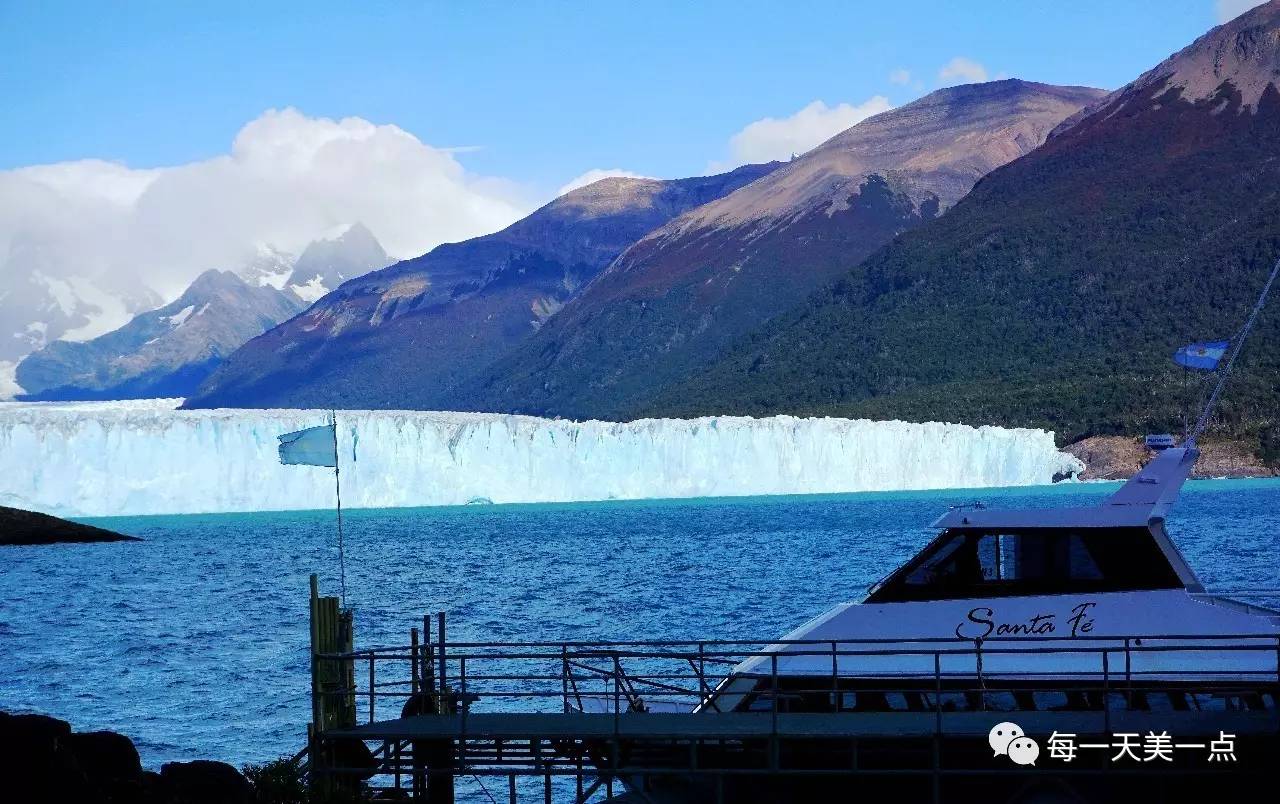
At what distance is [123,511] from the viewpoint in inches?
3378

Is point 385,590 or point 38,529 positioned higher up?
point 38,529

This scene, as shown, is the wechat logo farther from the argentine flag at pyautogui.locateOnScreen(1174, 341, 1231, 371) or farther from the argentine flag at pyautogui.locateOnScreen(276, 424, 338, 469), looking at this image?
the argentine flag at pyautogui.locateOnScreen(276, 424, 338, 469)

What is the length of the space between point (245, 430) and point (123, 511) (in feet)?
23.4

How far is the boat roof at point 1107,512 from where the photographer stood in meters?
15.8

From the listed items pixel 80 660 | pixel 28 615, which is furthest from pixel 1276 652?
pixel 28 615

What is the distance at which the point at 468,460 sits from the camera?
3428 inches

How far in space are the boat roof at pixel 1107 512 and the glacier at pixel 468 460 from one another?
6704cm

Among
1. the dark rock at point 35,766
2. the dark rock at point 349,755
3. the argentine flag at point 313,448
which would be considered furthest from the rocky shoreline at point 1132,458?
the dark rock at point 35,766

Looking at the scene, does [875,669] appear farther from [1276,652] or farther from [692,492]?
[692,492]

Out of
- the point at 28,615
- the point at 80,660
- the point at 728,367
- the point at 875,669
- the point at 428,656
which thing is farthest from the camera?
the point at 728,367

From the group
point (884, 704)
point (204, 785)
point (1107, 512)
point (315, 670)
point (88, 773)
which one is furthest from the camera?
point (315, 670)

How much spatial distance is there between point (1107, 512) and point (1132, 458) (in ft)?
313

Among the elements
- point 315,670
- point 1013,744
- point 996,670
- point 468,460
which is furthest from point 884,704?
point 468,460

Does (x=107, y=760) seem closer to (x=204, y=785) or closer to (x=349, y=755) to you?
(x=204, y=785)
